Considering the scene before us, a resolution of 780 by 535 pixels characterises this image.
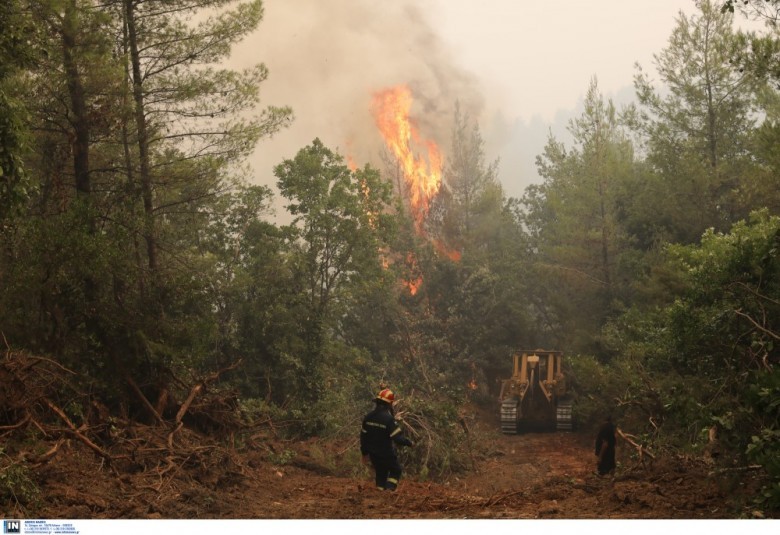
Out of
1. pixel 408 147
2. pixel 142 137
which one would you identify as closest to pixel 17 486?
pixel 142 137

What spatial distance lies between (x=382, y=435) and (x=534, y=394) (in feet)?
48.4

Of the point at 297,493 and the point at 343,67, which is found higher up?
the point at 343,67

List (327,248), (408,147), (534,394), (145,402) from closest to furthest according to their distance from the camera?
(145,402) → (327,248) → (534,394) → (408,147)

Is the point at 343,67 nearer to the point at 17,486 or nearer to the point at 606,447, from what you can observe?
the point at 606,447

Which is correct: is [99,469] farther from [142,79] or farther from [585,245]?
[585,245]

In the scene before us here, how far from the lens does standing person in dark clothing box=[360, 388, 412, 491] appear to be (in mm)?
10422

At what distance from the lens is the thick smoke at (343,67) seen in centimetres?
1880

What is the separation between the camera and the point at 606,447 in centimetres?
1396

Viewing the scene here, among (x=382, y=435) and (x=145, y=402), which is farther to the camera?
(x=145, y=402)

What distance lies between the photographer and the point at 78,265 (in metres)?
13.2

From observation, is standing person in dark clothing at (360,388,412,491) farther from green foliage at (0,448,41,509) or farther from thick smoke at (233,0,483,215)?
thick smoke at (233,0,483,215)

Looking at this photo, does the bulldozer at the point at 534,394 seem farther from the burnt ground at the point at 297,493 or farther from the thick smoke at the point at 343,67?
the burnt ground at the point at 297,493

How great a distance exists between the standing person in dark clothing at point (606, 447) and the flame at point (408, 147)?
14.4 metres

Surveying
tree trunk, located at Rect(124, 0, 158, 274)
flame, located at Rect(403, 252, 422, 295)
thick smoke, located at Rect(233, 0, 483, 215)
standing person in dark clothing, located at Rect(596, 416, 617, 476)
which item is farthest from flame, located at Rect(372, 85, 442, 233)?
standing person in dark clothing, located at Rect(596, 416, 617, 476)
